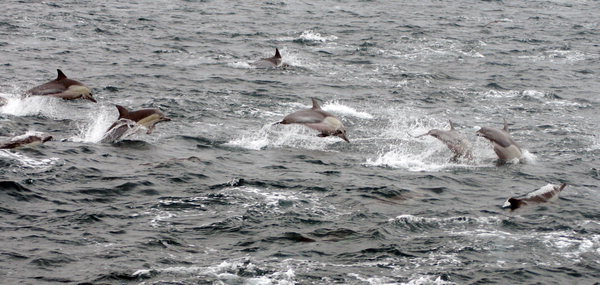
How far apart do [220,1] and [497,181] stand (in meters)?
35.6

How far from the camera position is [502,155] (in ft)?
71.0

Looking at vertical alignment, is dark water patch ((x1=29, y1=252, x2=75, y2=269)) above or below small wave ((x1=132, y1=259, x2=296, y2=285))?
above

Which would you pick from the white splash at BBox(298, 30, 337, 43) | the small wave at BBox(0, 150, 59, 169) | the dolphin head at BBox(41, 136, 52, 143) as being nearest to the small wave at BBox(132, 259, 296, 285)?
the small wave at BBox(0, 150, 59, 169)

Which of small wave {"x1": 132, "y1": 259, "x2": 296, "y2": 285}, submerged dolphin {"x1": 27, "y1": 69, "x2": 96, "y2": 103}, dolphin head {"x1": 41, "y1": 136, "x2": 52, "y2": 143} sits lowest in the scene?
small wave {"x1": 132, "y1": 259, "x2": 296, "y2": 285}

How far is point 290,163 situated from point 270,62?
13.4 meters

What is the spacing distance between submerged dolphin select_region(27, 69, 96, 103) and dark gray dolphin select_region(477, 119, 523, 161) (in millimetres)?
10675

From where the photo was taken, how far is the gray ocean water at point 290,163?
14.4 metres

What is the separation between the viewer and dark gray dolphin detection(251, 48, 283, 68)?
109 feet

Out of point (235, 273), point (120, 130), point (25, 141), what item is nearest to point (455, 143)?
point (120, 130)

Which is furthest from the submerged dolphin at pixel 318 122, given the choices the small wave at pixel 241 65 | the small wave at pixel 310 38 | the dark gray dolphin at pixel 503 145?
the small wave at pixel 310 38

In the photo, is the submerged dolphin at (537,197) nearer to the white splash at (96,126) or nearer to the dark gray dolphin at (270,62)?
the white splash at (96,126)

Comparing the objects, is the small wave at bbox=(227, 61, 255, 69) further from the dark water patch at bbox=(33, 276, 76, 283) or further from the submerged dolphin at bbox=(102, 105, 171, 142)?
the dark water patch at bbox=(33, 276, 76, 283)

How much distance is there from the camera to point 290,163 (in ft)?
67.9

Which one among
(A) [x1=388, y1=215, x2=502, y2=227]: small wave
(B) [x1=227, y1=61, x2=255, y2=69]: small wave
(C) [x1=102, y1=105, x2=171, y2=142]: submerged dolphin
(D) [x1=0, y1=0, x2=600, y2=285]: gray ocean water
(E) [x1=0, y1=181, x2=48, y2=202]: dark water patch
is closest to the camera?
(D) [x1=0, y1=0, x2=600, y2=285]: gray ocean water
